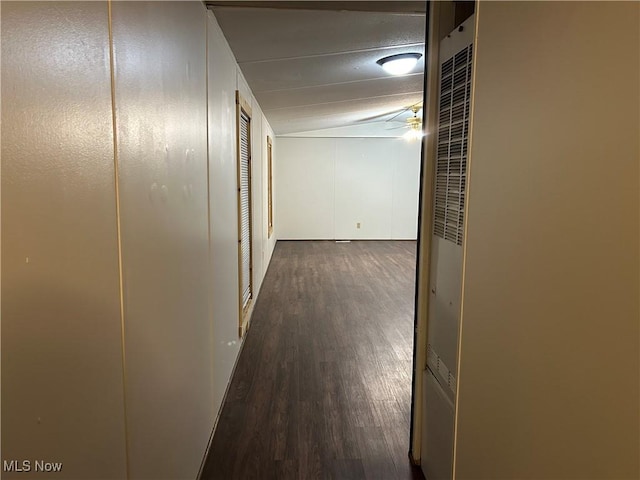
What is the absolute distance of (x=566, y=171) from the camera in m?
0.90

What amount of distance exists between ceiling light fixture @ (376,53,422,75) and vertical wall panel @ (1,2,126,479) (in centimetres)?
268

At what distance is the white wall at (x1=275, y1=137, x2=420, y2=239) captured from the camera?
970cm

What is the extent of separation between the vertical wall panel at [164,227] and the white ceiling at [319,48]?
0.45 metres

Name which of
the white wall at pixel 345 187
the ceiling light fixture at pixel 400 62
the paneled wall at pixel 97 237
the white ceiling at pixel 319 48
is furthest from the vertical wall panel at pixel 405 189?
the paneled wall at pixel 97 237

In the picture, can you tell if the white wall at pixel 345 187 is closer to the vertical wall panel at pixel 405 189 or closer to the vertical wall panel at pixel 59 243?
the vertical wall panel at pixel 405 189

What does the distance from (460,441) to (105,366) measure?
3.76 ft

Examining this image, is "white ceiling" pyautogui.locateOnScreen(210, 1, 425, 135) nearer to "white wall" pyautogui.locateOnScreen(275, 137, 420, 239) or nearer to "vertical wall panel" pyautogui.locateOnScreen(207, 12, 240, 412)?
"vertical wall panel" pyautogui.locateOnScreen(207, 12, 240, 412)

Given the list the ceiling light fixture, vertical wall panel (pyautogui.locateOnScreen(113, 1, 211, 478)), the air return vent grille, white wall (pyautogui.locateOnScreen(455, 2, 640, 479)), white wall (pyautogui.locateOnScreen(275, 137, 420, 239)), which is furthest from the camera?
white wall (pyautogui.locateOnScreen(275, 137, 420, 239))

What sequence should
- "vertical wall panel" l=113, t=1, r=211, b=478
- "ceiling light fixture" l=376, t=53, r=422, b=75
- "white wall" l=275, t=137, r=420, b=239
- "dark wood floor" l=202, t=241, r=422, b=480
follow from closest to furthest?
"vertical wall panel" l=113, t=1, r=211, b=478
"dark wood floor" l=202, t=241, r=422, b=480
"ceiling light fixture" l=376, t=53, r=422, b=75
"white wall" l=275, t=137, r=420, b=239

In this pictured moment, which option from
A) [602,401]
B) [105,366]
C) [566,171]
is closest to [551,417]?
[602,401]

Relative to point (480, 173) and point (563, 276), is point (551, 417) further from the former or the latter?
point (480, 173)

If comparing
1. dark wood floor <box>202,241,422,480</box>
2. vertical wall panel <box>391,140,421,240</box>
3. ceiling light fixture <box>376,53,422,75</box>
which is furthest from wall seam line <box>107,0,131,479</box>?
vertical wall panel <box>391,140,421,240</box>

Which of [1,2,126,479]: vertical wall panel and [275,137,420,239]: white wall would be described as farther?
[275,137,420,239]: white wall

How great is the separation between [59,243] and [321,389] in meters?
2.41
